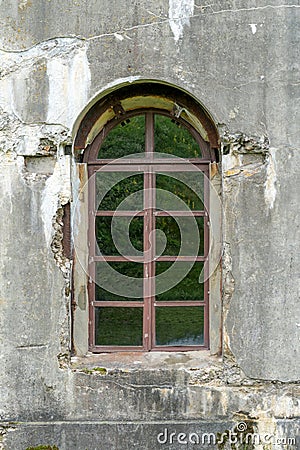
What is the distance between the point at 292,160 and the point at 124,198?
1254mm

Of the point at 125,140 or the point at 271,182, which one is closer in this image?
the point at 271,182

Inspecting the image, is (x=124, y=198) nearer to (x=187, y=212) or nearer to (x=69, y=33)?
(x=187, y=212)

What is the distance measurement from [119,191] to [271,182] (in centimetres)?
114

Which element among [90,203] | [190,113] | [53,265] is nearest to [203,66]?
[190,113]

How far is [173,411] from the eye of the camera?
397 centimetres

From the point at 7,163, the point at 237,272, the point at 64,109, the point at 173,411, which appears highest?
the point at 64,109

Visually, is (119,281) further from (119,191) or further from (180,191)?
(180,191)

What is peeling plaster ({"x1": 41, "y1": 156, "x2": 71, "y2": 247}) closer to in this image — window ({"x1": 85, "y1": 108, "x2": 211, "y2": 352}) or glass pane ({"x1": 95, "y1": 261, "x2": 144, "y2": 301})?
window ({"x1": 85, "y1": 108, "x2": 211, "y2": 352})

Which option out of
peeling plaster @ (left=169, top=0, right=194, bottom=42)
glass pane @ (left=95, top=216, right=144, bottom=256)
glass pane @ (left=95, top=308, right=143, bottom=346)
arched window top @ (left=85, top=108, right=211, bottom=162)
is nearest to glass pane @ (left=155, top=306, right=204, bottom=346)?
glass pane @ (left=95, top=308, right=143, bottom=346)

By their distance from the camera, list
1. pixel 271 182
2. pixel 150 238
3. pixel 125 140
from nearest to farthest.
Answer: pixel 271 182, pixel 150 238, pixel 125 140

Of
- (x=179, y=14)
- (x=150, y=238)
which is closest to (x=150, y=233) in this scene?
(x=150, y=238)

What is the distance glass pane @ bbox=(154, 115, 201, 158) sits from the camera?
437 centimetres

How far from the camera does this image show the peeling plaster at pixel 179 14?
398 centimetres

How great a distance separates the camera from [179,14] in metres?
3.99
